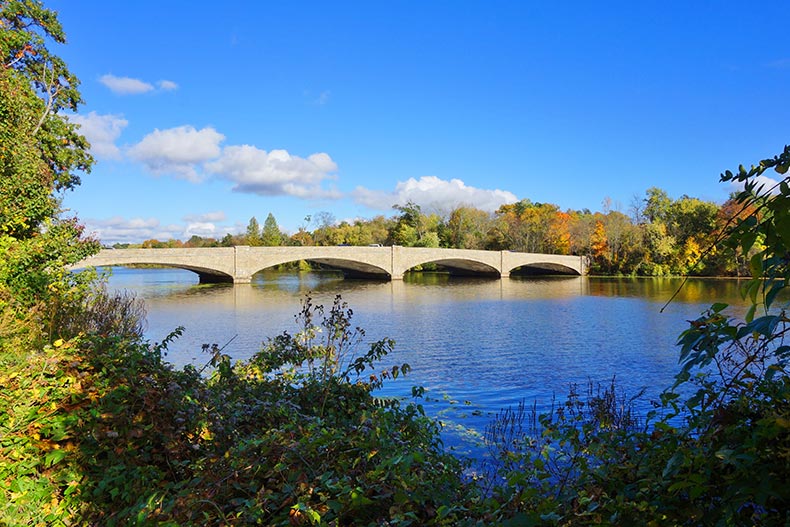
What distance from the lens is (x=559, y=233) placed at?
2247 inches

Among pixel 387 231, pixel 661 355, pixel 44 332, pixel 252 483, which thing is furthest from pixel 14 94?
pixel 387 231

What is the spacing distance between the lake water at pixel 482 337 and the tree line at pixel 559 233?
16.8m

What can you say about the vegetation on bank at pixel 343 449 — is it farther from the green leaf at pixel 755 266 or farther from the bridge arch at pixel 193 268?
the bridge arch at pixel 193 268

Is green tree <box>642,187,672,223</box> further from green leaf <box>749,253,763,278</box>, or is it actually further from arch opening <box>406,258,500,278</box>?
green leaf <box>749,253,763,278</box>

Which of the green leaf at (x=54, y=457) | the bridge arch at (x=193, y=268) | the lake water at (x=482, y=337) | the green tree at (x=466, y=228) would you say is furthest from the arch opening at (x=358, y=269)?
the green leaf at (x=54, y=457)

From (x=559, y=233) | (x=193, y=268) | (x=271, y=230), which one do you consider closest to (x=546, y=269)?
(x=559, y=233)

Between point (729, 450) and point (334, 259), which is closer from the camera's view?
point (729, 450)

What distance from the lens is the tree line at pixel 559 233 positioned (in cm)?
4531

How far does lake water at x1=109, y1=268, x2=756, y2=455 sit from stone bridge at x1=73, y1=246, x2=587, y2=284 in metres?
3.55

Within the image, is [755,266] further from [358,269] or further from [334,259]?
[358,269]

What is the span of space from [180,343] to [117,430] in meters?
10.9

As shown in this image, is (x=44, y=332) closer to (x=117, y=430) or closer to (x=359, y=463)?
(x=117, y=430)

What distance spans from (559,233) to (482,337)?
45836 mm

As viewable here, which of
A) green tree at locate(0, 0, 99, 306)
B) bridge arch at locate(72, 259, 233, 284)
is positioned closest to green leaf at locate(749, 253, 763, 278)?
green tree at locate(0, 0, 99, 306)
